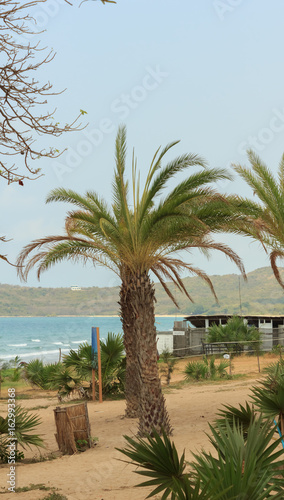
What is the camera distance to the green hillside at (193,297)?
143000 millimetres

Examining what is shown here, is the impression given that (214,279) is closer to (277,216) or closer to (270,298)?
(270,298)

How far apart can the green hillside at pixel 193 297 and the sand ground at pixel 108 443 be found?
120 metres

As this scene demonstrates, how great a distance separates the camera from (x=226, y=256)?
12562mm

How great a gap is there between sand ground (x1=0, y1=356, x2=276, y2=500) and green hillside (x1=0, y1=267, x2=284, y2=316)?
12016 cm

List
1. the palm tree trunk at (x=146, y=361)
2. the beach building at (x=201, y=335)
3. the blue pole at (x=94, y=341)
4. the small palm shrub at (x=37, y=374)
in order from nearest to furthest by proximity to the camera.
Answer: the palm tree trunk at (x=146, y=361) < the blue pole at (x=94, y=341) < the small palm shrub at (x=37, y=374) < the beach building at (x=201, y=335)

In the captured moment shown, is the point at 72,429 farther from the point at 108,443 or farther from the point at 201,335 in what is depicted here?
the point at 201,335

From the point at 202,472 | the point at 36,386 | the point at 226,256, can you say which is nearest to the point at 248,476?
the point at 202,472

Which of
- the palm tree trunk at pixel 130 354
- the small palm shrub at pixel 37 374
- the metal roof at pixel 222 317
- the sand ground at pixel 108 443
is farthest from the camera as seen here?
the metal roof at pixel 222 317

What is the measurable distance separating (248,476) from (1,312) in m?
162

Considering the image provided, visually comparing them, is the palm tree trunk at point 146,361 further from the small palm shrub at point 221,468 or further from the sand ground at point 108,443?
the small palm shrub at point 221,468

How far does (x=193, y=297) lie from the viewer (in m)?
151

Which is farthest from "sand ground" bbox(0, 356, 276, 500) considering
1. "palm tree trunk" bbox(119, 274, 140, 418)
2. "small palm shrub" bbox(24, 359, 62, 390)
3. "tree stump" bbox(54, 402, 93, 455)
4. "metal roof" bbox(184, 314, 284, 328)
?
"metal roof" bbox(184, 314, 284, 328)

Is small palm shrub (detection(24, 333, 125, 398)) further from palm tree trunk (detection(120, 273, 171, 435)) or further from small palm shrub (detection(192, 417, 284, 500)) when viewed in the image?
small palm shrub (detection(192, 417, 284, 500))

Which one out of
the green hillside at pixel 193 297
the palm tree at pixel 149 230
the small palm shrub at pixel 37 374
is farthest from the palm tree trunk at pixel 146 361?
the green hillside at pixel 193 297
